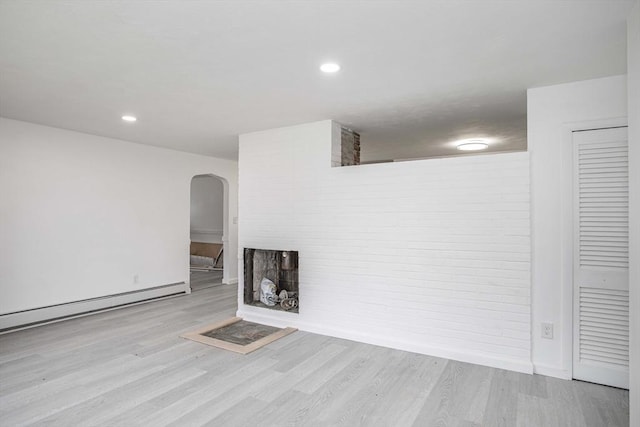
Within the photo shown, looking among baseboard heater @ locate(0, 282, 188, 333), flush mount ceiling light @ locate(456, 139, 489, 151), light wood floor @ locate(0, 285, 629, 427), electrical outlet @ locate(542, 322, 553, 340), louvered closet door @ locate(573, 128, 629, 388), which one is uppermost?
flush mount ceiling light @ locate(456, 139, 489, 151)

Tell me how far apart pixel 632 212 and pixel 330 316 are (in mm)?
2880

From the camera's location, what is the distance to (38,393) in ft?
8.71

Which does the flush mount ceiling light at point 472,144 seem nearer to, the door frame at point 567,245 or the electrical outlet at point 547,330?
the door frame at point 567,245

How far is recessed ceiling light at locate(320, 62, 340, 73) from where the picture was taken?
2.53 meters

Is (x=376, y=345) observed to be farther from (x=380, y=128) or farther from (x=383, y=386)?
(x=380, y=128)

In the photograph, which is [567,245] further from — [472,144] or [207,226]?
[207,226]

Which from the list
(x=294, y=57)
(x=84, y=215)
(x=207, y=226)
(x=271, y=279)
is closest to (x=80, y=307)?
(x=84, y=215)

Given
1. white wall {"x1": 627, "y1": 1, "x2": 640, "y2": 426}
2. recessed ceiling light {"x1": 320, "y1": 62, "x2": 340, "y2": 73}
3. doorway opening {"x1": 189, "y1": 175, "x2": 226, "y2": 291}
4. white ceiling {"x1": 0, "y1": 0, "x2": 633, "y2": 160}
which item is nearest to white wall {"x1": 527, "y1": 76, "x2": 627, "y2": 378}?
white ceiling {"x1": 0, "y1": 0, "x2": 633, "y2": 160}

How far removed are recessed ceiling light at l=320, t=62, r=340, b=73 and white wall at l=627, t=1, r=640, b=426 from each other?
1644 mm

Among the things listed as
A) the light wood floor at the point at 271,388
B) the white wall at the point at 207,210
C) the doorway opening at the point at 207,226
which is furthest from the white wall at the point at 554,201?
the white wall at the point at 207,210

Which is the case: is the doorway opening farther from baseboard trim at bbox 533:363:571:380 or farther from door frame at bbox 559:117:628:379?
door frame at bbox 559:117:628:379

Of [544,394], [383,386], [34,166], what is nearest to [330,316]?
[383,386]

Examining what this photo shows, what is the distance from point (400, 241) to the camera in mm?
3641

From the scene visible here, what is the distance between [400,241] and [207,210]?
7393 millimetres
